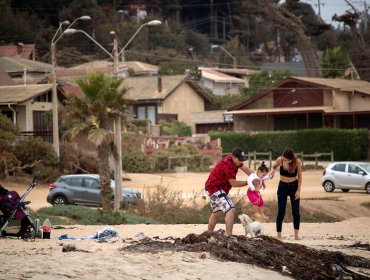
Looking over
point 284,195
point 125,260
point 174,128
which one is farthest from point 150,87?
point 125,260

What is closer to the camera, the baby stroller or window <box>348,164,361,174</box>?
the baby stroller

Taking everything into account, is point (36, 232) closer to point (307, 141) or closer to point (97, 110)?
point (97, 110)

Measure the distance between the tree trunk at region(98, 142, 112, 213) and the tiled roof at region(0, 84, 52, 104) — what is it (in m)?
22.6

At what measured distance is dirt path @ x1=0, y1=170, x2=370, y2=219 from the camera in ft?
110

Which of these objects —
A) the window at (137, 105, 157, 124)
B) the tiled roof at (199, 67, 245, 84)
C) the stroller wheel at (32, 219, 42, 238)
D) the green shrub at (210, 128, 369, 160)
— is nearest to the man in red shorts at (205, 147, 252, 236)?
the stroller wheel at (32, 219, 42, 238)

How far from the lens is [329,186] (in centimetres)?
4059

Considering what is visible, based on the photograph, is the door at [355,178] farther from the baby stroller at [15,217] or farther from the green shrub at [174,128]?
the green shrub at [174,128]

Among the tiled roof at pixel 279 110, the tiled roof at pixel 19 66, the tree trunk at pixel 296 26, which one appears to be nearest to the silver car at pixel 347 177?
the tiled roof at pixel 279 110

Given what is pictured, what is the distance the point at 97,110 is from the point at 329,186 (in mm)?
13091

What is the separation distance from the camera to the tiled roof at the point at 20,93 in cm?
5344

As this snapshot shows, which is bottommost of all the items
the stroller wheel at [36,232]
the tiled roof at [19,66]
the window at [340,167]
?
the stroller wheel at [36,232]

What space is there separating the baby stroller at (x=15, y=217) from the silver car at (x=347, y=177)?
23.9 metres

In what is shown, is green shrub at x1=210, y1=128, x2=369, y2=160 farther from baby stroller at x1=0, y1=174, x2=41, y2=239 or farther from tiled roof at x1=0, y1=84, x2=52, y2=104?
baby stroller at x1=0, y1=174, x2=41, y2=239

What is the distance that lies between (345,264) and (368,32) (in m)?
84.3
